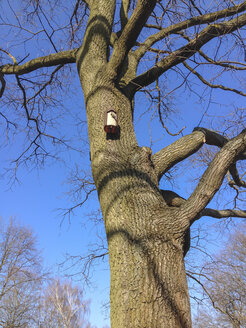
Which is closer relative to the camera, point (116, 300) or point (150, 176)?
point (116, 300)

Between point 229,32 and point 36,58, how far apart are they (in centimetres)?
229

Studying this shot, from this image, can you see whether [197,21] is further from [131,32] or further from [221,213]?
[221,213]

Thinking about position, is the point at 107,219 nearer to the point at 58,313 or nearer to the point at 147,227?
the point at 147,227

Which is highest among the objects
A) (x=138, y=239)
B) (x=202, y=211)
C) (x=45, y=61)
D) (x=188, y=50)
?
(x=45, y=61)

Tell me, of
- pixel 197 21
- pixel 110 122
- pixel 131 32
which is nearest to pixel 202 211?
pixel 110 122

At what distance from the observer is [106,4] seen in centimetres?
307

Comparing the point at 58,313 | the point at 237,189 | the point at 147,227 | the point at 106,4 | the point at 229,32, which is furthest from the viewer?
the point at 58,313

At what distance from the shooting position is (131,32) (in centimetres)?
218

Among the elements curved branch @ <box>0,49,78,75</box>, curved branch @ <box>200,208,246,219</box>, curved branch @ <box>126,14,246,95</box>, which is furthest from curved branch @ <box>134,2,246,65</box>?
curved branch @ <box>200,208,246,219</box>

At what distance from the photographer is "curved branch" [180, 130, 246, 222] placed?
1.69 metres

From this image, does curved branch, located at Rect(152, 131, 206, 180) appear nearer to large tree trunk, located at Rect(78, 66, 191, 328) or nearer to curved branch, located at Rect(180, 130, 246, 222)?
large tree trunk, located at Rect(78, 66, 191, 328)

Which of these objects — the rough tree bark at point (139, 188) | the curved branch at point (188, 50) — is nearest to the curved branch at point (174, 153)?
the rough tree bark at point (139, 188)

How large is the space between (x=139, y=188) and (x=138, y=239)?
1.25 ft

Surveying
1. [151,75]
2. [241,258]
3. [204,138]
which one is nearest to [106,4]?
[151,75]
